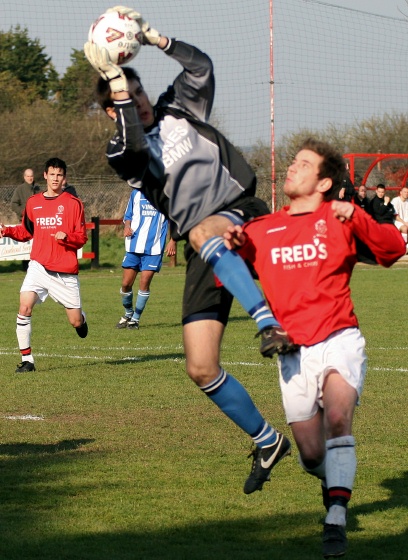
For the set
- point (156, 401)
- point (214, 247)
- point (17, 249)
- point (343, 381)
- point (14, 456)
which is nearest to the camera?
point (343, 381)

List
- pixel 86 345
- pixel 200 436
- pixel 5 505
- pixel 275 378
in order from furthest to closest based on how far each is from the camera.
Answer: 1. pixel 86 345
2. pixel 275 378
3. pixel 200 436
4. pixel 5 505

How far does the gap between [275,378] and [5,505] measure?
470cm

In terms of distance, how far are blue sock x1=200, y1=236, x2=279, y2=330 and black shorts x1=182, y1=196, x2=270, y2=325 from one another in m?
0.47

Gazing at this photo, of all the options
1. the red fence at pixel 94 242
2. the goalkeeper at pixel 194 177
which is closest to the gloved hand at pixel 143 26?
the goalkeeper at pixel 194 177

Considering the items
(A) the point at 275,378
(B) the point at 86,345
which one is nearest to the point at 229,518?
(A) the point at 275,378

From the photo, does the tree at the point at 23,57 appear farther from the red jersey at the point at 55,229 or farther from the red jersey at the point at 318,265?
the red jersey at the point at 318,265

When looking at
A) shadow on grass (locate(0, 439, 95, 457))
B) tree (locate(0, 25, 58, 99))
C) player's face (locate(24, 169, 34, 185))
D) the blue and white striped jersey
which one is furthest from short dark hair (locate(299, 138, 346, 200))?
tree (locate(0, 25, 58, 99))

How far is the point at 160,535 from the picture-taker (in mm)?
5066

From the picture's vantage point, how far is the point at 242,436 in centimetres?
744

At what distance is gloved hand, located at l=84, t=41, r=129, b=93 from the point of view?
204 inches

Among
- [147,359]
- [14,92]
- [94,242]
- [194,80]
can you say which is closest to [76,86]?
[14,92]

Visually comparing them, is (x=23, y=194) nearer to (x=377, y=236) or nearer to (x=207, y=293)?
(x=207, y=293)

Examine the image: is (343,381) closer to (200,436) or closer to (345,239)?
(345,239)

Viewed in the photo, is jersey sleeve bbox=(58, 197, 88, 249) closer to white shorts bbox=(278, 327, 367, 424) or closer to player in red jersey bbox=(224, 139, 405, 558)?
player in red jersey bbox=(224, 139, 405, 558)
